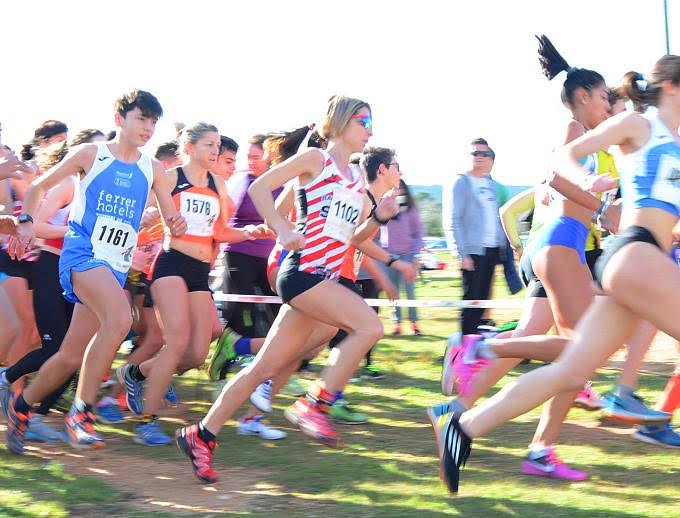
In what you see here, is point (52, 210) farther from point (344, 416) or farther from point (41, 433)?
point (344, 416)

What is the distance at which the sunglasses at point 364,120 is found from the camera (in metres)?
5.43

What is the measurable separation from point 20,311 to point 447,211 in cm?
435

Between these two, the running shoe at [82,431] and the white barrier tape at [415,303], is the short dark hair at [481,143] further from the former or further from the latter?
the running shoe at [82,431]

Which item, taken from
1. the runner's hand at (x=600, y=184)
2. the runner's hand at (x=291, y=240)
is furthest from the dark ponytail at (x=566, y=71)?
the runner's hand at (x=291, y=240)

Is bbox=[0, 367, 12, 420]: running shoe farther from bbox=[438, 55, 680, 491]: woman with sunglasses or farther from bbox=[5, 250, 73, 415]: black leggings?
bbox=[438, 55, 680, 491]: woman with sunglasses

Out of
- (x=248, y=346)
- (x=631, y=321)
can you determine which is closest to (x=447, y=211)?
(x=248, y=346)

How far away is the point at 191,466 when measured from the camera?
534cm

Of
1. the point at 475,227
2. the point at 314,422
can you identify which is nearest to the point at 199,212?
the point at 314,422

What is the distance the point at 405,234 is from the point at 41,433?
5.83 metres

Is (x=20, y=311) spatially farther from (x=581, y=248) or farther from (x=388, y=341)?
(x=388, y=341)

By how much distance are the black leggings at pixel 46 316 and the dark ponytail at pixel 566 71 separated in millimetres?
3291

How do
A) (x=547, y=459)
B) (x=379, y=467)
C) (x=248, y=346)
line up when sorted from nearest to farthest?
(x=547, y=459), (x=379, y=467), (x=248, y=346)

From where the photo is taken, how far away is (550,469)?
4895mm

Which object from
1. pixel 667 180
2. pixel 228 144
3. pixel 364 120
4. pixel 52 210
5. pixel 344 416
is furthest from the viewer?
pixel 228 144
